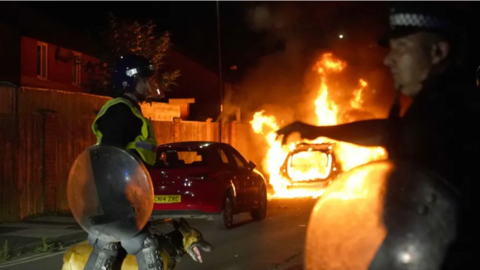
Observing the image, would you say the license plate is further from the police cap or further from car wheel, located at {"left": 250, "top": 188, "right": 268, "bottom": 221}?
the police cap

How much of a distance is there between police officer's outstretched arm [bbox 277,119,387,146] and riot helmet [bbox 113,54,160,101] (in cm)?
158

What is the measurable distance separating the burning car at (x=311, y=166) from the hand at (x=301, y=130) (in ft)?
48.4

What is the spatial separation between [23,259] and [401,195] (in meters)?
8.49

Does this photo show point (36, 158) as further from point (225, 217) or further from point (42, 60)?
point (42, 60)

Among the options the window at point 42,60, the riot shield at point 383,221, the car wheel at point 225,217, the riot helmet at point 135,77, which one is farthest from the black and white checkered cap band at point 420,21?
the window at point 42,60

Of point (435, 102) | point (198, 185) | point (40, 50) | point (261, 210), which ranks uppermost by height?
point (40, 50)

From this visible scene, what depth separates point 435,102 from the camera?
7.85 feet

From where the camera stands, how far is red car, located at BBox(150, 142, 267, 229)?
502 inches

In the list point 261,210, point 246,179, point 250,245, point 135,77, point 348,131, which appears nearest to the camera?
point 348,131

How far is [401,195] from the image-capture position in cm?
227

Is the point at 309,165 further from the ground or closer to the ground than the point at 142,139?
closer to the ground

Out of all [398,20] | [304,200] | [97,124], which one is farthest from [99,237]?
[304,200]

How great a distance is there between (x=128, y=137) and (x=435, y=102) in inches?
83.7

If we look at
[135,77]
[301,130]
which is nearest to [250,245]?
[135,77]
